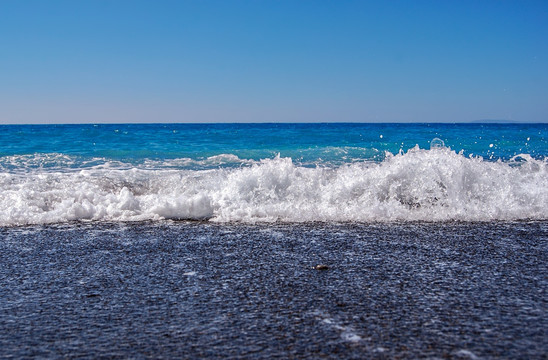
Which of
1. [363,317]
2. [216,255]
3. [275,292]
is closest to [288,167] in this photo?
[216,255]

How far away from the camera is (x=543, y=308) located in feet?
8.64

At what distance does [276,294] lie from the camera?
2.89 m

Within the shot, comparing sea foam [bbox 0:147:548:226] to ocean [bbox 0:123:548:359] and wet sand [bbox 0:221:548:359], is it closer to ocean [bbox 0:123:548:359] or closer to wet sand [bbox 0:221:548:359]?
ocean [bbox 0:123:548:359]

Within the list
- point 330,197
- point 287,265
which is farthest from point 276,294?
point 330,197

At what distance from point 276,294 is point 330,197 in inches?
127

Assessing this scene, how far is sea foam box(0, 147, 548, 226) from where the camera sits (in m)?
5.44

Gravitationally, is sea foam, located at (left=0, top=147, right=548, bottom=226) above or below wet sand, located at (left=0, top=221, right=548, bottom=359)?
above

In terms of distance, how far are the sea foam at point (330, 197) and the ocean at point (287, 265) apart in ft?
0.07

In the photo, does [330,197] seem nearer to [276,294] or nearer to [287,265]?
[287,265]

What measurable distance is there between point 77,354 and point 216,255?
177cm

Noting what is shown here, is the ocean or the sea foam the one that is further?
the sea foam

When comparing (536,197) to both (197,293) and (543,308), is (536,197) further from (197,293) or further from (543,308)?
(197,293)

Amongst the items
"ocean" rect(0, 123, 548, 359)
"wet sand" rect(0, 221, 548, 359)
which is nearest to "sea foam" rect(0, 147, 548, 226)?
"ocean" rect(0, 123, 548, 359)

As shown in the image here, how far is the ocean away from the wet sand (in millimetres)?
13
